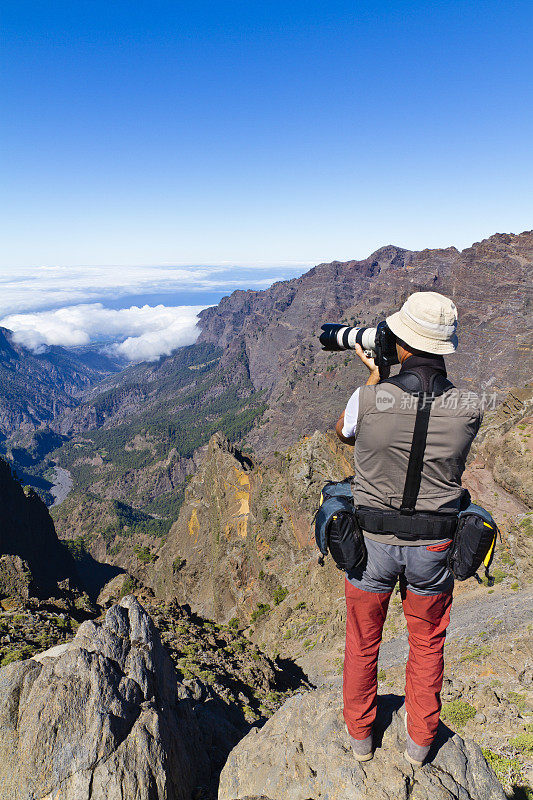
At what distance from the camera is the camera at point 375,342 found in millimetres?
4918

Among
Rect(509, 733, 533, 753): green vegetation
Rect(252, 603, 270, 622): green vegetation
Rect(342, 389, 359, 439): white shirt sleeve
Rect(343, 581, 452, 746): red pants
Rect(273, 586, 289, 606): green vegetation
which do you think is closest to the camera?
Rect(342, 389, 359, 439): white shirt sleeve

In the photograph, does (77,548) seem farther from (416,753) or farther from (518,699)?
(416,753)

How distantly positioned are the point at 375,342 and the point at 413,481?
5.90 feet

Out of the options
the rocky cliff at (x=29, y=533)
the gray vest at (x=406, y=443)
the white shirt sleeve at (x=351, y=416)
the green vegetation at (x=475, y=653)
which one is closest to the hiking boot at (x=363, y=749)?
the gray vest at (x=406, y=443)

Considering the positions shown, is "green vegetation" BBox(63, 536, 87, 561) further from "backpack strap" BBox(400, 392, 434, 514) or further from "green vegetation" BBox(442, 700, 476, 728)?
"backpack strap" BBox(400, 392, 434, 514)

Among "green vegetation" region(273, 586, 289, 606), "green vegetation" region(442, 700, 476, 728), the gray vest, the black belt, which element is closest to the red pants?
the black belt

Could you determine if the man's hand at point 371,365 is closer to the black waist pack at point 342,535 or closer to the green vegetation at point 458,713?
the black waist pack at point 342,535

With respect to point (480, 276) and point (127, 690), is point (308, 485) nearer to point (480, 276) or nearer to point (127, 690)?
point (127, 690)

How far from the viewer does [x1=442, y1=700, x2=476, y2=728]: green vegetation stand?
10.7m

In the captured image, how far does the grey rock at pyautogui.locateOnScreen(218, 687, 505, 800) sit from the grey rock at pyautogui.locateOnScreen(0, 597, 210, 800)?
1.54 m

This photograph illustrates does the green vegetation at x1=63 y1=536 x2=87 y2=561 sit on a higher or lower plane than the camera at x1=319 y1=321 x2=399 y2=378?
lower

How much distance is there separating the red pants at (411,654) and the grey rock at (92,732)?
4828 mm

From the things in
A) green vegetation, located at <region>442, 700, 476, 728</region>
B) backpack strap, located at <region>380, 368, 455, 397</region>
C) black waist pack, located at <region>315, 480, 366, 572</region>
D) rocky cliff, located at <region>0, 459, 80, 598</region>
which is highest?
backpack strap, located at <region>380, 368, 455, 397</region>

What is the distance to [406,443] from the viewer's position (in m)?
4.37
